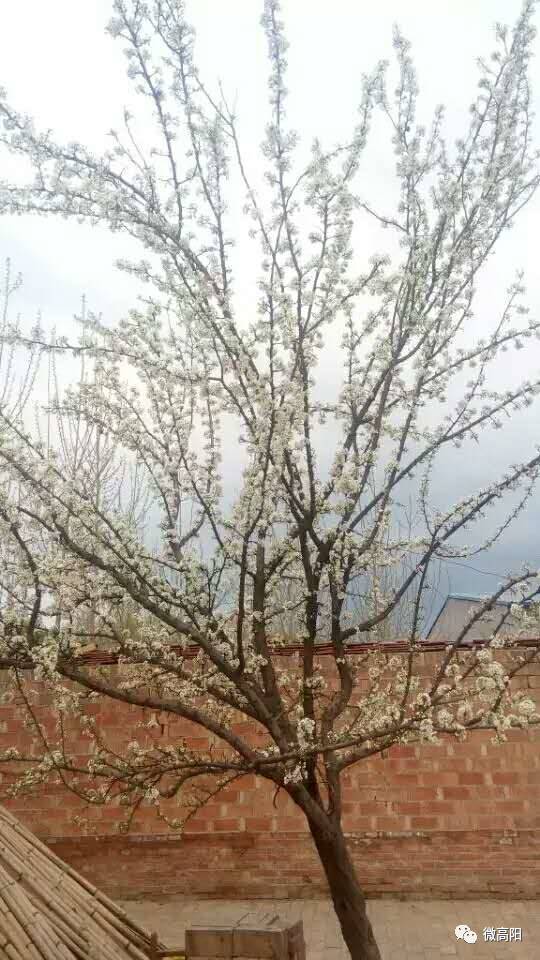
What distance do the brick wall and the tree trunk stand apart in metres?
1.79

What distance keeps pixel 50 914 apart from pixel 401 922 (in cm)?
337

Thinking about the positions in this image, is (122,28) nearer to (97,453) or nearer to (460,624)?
(97,453)

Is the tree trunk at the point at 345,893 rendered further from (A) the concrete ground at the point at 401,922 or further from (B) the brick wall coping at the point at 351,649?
(B) the brick wall coping at the point at 351,649

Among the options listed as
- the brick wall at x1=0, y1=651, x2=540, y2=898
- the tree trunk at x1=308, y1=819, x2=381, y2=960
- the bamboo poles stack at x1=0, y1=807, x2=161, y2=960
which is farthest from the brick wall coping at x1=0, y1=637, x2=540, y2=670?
the bamboo poles stack at x1=0, y1=807, x2=161, y2=960

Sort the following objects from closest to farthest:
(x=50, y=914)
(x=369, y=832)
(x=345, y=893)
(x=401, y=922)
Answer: (x=50, y=914) → (x=345, y=893) → (x=401, y=922) → (x=369, y=832)

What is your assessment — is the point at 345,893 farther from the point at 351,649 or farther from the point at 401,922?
the point at 401,922

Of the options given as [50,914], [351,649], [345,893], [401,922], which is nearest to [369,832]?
[401,922]

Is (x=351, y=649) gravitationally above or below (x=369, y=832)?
above

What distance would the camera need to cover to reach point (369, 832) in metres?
5.05

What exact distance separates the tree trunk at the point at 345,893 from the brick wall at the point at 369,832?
179 centimetres

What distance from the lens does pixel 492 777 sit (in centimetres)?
505

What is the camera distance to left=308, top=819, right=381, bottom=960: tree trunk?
3195 millimetres

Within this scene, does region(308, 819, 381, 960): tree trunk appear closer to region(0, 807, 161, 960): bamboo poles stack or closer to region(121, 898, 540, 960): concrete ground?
region(0, 807, 161, 960): bamboo poles stack

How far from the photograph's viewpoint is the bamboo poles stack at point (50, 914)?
6.16 feet
